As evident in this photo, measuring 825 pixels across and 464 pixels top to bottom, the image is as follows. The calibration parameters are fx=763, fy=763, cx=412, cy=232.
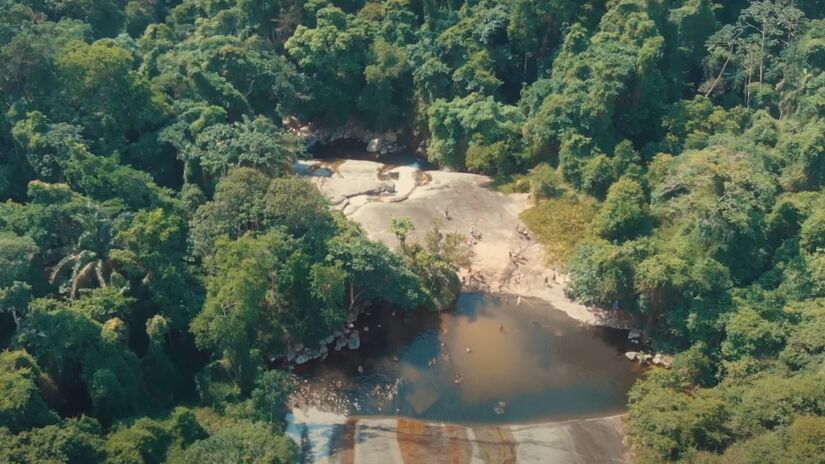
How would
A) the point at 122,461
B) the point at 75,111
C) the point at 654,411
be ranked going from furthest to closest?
the point at 75,111 → the point at 654,411 → the point at 122,461

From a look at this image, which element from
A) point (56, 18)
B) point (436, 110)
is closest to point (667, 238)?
point (436, 110)

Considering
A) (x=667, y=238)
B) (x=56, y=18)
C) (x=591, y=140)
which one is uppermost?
(x=56, y=18)

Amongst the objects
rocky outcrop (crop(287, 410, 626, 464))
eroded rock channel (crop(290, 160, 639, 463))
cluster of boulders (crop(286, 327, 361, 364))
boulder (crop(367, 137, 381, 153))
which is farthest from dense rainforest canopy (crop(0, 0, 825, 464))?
rocky outcrop (crop(287, 410, 626, 464))

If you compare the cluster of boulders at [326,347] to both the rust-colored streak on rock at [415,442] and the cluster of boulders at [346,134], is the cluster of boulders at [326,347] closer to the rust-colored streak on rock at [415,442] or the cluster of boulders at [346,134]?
the rust-colored streak on rock at [415,442]

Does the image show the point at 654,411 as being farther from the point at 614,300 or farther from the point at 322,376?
the point at 322,376

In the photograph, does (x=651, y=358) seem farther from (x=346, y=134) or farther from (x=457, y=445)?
(x=346, y=134)

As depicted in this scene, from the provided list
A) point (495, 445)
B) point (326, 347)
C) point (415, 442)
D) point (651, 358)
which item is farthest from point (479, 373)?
point (651, 358)

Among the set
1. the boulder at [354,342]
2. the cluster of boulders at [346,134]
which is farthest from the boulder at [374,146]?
the boulder at [354,342]

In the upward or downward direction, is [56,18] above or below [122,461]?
above
